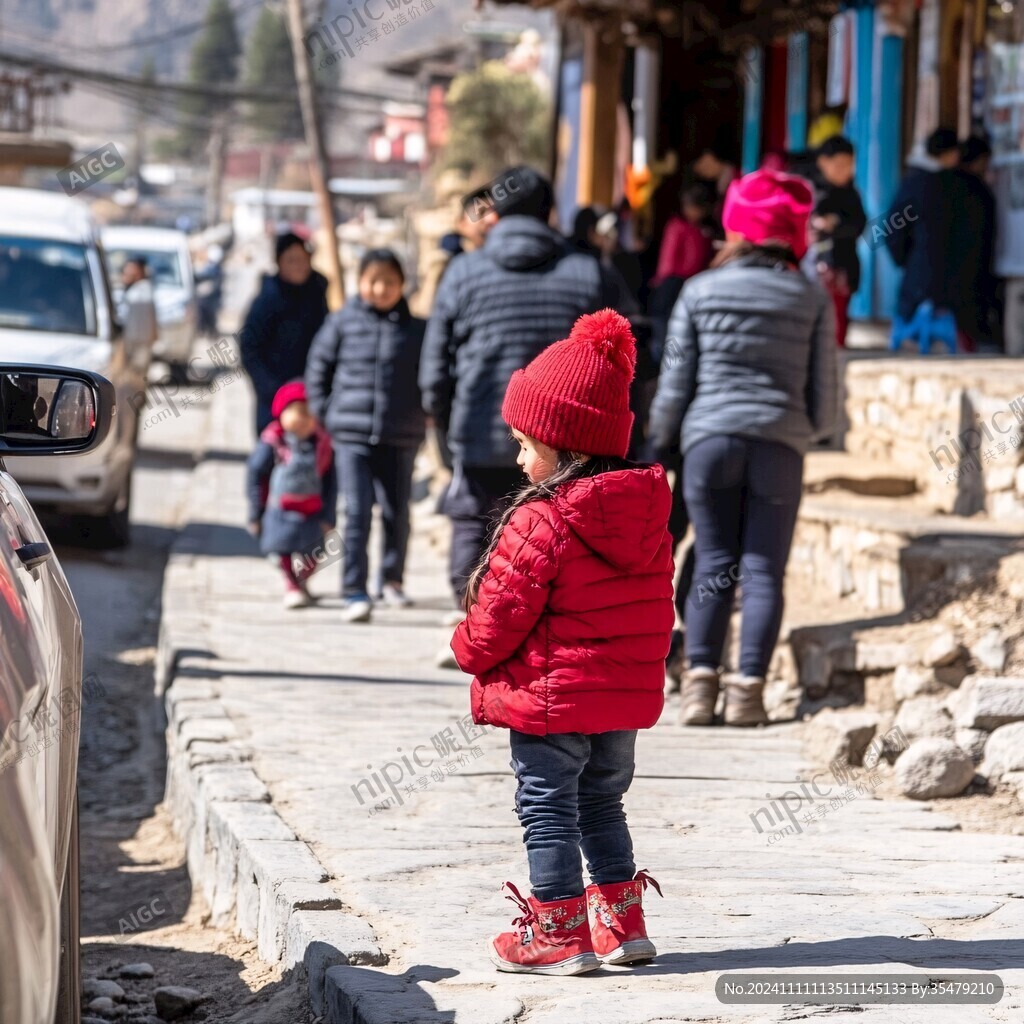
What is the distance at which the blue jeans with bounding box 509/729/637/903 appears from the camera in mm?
3879

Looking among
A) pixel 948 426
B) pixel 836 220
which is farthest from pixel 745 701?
pixel 836 220

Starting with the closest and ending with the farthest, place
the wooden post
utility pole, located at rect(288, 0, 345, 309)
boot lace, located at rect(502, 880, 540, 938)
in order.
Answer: boot lace, located at rect(502, 880, 540, 938) → the wooden post → utility pole, located at rect(288, 0, 345, 309)

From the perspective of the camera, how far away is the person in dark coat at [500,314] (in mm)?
7180

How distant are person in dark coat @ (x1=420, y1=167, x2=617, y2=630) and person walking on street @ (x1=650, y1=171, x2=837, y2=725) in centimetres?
67

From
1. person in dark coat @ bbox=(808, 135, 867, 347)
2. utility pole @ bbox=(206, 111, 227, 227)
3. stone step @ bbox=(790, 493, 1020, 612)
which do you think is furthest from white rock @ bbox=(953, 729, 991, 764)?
utility pole @ bbox=(206, 111, 227, 227)

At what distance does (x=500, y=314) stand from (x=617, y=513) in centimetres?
346

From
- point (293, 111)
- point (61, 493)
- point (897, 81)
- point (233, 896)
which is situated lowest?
point (233, 896)

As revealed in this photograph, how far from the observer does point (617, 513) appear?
3840 millimetres

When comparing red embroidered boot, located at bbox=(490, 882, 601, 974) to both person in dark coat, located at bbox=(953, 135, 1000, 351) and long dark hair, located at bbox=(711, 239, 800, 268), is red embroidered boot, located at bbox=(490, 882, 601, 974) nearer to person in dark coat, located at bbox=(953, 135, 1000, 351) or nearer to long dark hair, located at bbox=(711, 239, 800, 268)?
long dark hair, located at bbox=(711, 239, 800, 268)

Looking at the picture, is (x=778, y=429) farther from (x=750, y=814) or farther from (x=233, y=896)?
(x=233, y=896)

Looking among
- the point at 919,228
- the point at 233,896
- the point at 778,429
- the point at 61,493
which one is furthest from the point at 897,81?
the point at 233,896

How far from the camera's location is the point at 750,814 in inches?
217

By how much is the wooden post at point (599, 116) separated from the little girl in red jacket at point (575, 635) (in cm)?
1212

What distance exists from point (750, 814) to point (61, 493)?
21.2 ft
